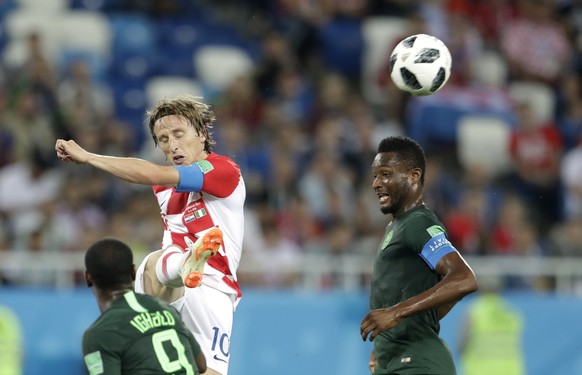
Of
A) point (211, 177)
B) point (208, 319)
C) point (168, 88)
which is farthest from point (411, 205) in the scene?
point (168, 88)

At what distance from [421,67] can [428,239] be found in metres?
1.89

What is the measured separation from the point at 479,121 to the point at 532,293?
9.37 ft

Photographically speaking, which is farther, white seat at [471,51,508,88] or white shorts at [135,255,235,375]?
white seat at [471,51,508,88]

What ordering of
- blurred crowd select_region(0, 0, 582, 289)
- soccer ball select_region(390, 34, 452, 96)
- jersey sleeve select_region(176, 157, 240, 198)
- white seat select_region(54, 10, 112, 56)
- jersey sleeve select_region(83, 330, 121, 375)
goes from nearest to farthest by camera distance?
jersey sleeve select_region(83, 330, 121, 375)
jersey sleeve select_region(176, 157, 240, 198)
soccer ball select_region(390, 34, 452, 96)
blurred crowd select_region(0, 0, 582, 289)
white seat select_region(54, 10, 112, 56)

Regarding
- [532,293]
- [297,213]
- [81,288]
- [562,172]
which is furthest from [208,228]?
[562,172]

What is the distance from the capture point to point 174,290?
7043 millimetres

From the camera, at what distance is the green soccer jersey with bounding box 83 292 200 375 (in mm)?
5871

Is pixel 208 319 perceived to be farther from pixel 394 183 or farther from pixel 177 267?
pixel 394 183

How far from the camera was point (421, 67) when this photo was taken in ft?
25.8

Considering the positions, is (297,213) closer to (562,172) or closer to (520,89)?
(562,172)

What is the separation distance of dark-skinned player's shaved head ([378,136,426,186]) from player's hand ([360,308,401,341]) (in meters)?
0.93

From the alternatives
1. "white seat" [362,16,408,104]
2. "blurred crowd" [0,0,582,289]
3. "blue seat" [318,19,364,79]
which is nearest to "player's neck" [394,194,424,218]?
"blurred crowd" [0,0,582,289]

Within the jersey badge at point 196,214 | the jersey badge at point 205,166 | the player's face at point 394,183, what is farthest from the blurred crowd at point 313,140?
the player's face at point 394,183

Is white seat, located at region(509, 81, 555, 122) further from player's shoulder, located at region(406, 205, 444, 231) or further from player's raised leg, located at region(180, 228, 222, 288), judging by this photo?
player's raised leg, located at region(180, 228, 222, 288)
